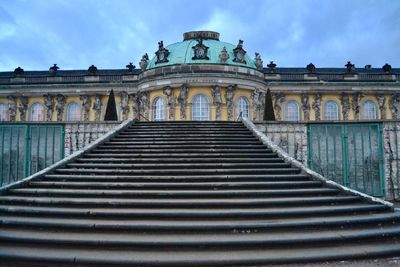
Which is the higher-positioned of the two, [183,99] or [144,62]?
[144,62]

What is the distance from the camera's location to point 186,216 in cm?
702

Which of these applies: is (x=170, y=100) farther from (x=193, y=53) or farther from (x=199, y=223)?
(x=199, y=223)

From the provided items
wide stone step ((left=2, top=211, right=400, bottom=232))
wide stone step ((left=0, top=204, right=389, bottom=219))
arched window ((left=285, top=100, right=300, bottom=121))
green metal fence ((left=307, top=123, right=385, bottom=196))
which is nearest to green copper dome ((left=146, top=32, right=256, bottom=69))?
arched window ((left=285, top=100, right=300, bottom=121))

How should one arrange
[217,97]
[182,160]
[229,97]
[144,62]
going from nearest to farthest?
[182,160] → [217,97] → [229,97] → [144,62]

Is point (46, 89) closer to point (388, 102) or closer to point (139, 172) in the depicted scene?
point (139, 172)

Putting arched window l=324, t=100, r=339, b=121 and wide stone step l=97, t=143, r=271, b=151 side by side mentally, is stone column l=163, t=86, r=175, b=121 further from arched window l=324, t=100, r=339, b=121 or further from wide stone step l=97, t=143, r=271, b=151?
wide stone step l=97, t=143, r=271, b=151

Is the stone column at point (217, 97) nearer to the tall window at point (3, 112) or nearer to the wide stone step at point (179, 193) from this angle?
the wide stone step at point (179, 193)

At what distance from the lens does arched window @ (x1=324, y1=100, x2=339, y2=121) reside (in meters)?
35.1

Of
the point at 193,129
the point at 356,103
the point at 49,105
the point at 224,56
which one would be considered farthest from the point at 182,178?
the point at 356,103

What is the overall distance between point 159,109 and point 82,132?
51.4 ft

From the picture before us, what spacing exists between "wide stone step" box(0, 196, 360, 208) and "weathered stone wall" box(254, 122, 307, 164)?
6.53m

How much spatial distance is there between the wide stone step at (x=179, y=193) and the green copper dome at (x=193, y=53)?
74.0ft

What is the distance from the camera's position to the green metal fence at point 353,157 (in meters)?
14.0

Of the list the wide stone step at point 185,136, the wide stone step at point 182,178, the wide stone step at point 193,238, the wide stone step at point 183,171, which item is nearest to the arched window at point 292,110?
the wide stone step at point 185,136
